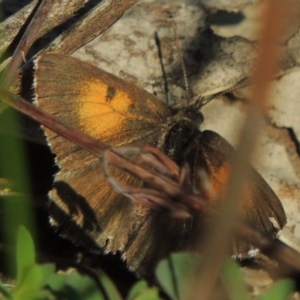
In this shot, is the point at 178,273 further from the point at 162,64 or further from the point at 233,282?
the point at 162,64

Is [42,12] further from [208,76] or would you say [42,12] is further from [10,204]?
[208,76]

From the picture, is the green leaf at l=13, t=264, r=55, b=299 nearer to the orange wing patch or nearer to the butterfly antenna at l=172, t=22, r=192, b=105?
the orange wing patch

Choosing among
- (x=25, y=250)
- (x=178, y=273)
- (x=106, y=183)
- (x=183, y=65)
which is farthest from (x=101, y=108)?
(x=178, y=273)

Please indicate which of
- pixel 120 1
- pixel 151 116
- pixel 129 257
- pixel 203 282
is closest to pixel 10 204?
pixel 129 257

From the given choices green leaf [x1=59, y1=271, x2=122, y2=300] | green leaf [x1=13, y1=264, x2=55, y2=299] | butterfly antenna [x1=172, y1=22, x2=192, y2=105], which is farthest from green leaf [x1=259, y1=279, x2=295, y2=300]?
butterfly antenna [x1=172, y1=22, x2=192, y2=105]

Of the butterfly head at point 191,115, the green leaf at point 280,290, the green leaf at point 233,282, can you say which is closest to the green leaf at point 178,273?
the green leaf at point 233,282
